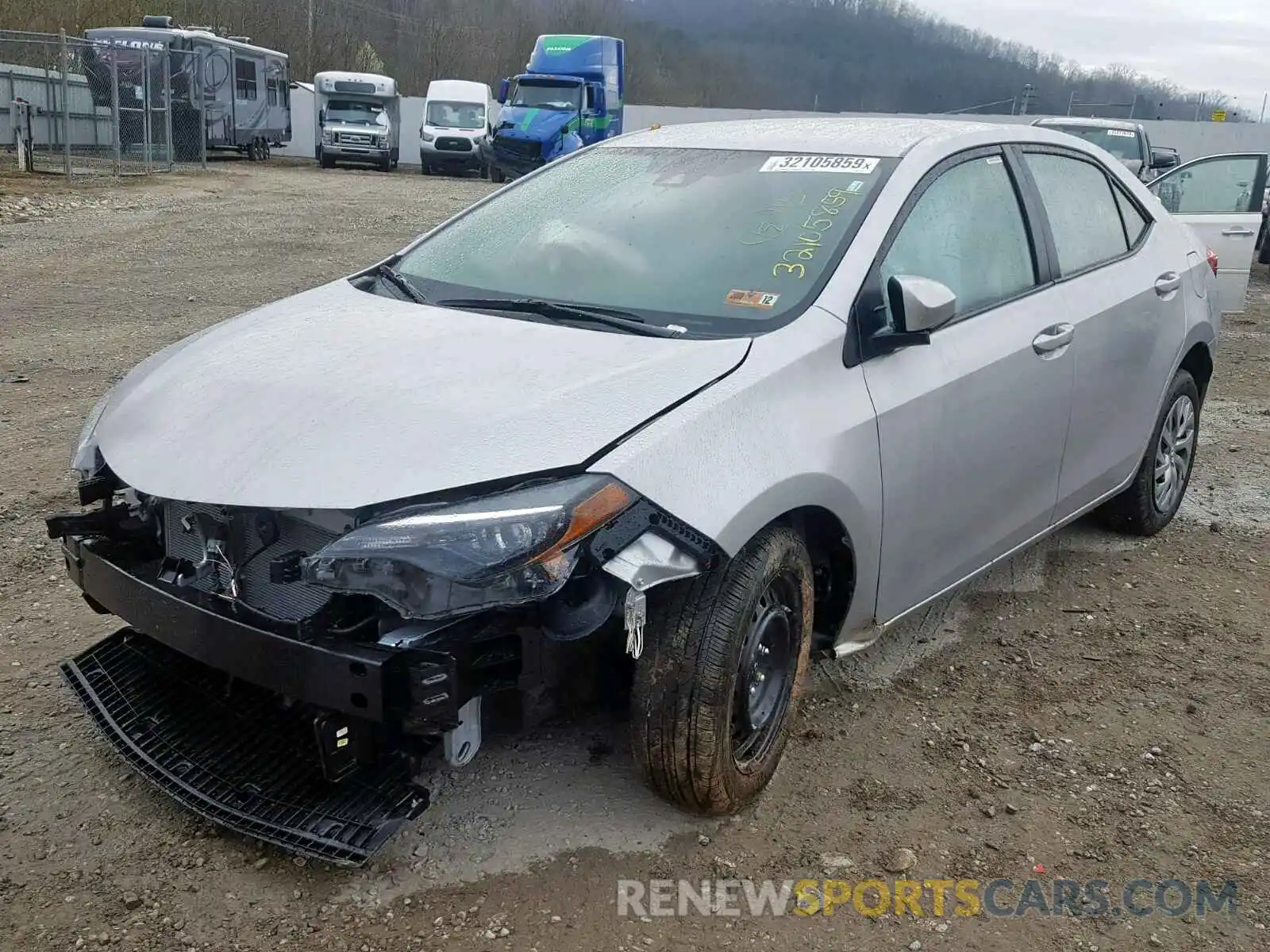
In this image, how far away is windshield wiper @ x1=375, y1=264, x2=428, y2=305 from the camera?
3.54 meters

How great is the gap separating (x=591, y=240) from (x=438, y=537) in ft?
4.99

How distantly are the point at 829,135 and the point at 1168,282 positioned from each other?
1729 mm

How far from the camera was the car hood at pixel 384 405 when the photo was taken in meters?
2.49

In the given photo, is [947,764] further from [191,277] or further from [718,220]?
[191,277]

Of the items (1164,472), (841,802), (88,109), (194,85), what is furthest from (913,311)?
(194,85)

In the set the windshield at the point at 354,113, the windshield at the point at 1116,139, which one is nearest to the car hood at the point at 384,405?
the windshield at the point at 1116,139

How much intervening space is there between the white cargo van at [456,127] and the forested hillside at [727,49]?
13.9 m

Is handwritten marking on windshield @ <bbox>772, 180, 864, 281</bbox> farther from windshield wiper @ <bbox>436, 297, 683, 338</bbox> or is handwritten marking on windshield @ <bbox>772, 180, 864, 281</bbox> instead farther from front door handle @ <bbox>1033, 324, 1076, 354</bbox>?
front door handle @ <bbox>1033, 324, 1076, 354</bbox>

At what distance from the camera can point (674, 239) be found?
3469 millimetres

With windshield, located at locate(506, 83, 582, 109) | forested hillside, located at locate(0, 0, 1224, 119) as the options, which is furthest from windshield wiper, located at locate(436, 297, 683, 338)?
forested hillside, located at locate(0, 0, 1224, 119)

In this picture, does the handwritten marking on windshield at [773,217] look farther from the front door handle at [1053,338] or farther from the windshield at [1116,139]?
the windshield at [1116,139]

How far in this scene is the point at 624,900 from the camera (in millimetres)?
2656

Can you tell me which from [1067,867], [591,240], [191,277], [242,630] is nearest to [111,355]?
[191,277]

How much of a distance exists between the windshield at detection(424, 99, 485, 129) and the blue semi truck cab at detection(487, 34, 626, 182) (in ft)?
9.80
